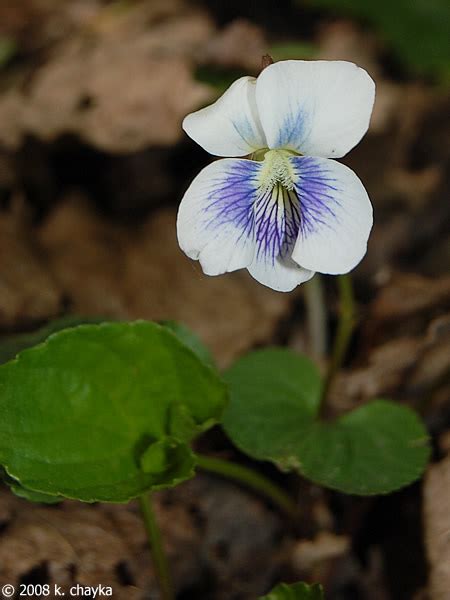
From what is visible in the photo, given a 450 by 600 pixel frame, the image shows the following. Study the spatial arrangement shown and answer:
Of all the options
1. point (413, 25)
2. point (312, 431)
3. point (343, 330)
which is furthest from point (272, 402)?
point (413, 25)

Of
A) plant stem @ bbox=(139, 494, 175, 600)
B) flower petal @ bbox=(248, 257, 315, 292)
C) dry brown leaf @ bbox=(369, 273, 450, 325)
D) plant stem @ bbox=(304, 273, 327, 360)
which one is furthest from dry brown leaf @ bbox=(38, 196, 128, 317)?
flower petal @ bbox=(248, 257, 315, 292)

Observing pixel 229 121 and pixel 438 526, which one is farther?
pixel 438 526

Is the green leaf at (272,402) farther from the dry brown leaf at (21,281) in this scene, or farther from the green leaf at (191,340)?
the dry brown leaf at (21,281)

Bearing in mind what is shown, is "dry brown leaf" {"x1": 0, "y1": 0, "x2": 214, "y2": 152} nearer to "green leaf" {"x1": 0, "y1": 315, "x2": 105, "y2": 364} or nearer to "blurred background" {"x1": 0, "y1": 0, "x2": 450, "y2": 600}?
"blurred background" {"x1": 0, "y1": 0, "x2": 450, "y2": 600}

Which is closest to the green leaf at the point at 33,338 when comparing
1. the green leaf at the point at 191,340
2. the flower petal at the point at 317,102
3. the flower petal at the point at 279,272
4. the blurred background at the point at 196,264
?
the blurred background at the point at 196,264

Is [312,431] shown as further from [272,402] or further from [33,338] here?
[33,338]

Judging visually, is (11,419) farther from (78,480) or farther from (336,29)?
(336,29)

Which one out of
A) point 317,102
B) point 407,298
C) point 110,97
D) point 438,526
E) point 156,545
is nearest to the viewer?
point 317,102
